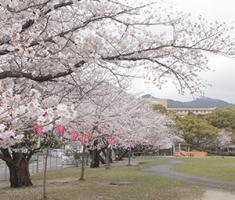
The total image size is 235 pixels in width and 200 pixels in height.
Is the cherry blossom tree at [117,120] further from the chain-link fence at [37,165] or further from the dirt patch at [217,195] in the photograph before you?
the dirt patch at [217,195]

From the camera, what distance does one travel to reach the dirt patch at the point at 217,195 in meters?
14.0

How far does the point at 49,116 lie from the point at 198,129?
232 ft

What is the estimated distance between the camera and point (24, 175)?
1897 centimetres

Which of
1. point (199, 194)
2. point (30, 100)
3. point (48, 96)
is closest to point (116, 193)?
point (199, 194)

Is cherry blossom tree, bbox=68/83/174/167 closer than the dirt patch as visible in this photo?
No

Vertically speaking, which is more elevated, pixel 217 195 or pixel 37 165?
pixel 37 165

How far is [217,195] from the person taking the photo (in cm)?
1471

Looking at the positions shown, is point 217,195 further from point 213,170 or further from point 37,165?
point 37,165

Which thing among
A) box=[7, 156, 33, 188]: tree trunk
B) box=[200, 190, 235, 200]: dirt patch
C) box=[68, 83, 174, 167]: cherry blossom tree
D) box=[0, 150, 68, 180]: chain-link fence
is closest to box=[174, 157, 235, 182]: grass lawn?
box=[68, 83, 174, 167]: cherry blossom tree

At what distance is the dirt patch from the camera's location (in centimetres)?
1397

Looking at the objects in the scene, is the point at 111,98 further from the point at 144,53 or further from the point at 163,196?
the point at 144,53

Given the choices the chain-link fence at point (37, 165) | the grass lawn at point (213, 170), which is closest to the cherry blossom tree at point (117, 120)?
the chain-link fence at point (37, 165)

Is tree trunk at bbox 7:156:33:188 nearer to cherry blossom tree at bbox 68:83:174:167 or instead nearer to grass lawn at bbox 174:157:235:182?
cherry blossom tree at bbox 68:83:174:167

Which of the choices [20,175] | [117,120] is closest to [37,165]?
[20,175]
